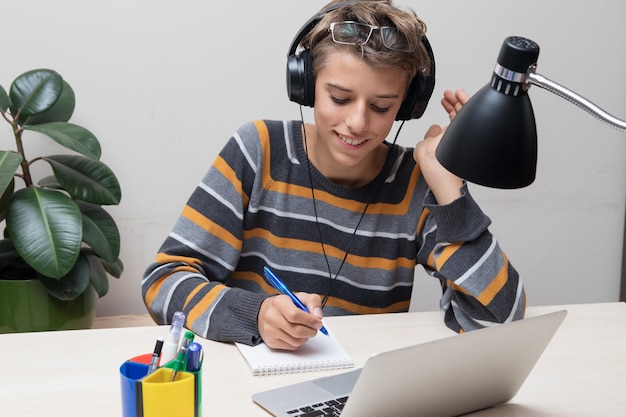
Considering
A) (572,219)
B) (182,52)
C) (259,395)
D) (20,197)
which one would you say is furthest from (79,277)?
(572,219)

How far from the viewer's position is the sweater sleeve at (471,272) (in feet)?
4.43

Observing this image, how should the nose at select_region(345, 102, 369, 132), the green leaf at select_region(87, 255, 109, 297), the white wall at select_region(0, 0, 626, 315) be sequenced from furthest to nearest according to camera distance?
the white wall at select_region(0, 0, 626, 315), the green leaf at select_region(87, 255, 109, 297), the nose at select_region(345, 102, 369, 132)

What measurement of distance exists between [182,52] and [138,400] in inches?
68.7

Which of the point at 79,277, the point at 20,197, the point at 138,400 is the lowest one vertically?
the point at 79,277

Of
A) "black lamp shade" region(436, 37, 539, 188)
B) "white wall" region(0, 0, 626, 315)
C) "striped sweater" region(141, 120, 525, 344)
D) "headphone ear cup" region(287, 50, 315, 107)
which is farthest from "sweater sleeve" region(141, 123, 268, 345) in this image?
"white wall" region(0, 0, 626, 315)

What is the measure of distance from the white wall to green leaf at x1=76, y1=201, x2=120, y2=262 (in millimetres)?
240

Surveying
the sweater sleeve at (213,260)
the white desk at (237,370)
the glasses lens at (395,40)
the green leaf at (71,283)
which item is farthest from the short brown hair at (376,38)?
the green leaf at (71,283)

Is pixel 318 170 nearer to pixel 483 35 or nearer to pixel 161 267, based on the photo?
pixel 161 267

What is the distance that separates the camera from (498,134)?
2.84 ft

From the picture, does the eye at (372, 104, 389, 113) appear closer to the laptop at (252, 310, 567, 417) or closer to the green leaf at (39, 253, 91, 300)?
the laptop at (252, 310, 567, 417)

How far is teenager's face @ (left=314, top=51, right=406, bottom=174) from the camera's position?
4.38 ft

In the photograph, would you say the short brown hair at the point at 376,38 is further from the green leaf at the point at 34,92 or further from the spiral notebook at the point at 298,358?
the green leaf at the point at 34,92

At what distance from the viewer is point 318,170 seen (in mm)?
1505

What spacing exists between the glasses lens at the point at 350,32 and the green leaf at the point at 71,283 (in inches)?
44.5
